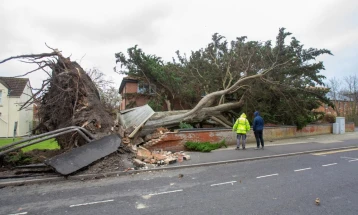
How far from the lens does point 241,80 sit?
14977mm

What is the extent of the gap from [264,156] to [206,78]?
10037mm

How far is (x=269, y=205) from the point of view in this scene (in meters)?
4.26

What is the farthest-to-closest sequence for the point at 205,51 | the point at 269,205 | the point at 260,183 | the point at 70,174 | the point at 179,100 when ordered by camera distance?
1. the point at 179,100
2. the point at 205,51
3. the point at 70,174
4. the point at 260,183
5. the point at 269,205

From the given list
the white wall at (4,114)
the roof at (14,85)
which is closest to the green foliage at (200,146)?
the white wall at (4,114)

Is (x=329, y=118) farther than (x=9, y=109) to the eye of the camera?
No

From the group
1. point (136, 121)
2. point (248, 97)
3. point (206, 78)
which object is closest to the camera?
point (136, 121)

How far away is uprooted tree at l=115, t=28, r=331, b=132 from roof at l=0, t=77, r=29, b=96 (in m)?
19.3

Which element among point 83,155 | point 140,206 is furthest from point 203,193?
point 83,155

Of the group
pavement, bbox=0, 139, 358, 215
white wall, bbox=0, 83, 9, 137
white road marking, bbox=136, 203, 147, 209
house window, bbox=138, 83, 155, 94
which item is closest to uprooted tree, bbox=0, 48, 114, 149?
pavement, bbox=0, 139, 358, 215

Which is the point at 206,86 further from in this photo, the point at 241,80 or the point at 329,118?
the point at 329,118

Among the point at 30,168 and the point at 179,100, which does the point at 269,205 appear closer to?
the point at 30,168

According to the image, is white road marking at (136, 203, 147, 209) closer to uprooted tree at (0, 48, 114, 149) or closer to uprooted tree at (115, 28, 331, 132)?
uprooted tree at (0, 48, 114, 149)

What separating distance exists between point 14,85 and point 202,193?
3484 centimetres

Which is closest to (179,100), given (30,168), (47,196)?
(30,168)
